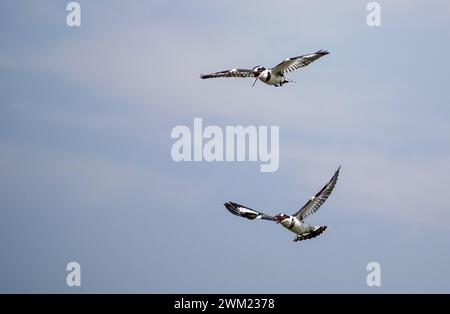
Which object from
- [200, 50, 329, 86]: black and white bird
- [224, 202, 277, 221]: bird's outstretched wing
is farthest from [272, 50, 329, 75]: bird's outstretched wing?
[224, 202, 277, 221]: bird's outstretched wing

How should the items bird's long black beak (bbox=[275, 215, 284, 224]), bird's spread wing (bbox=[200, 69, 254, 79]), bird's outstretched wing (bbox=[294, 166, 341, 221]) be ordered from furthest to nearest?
bird's spread wing (bbox=[200, 69, 254, 79]) < bird's long black beak (bbox=[275, 215, 284, 224]) < bird's outstretched wing (bbox=[294, 166, 341, 221])

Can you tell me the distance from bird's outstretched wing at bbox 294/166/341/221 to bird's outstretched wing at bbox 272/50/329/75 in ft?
32.2

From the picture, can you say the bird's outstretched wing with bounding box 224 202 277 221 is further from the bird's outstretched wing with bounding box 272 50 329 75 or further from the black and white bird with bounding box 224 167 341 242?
the bird's outstretched wing with bounding box 272 50 329 75

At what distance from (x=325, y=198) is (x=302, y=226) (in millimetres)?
2742

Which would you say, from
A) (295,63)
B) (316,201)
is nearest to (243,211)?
(316,201)

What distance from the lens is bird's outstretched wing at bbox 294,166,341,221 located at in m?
85.5

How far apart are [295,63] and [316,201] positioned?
10382mm

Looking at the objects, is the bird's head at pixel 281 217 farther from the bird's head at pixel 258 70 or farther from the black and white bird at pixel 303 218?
the bird's head at pixel 258 70

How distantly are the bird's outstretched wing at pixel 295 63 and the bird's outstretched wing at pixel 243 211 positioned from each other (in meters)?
9.51

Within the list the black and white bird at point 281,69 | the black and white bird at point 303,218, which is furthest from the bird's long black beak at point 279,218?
the black and white bird at point 281,69

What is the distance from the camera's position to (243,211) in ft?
298

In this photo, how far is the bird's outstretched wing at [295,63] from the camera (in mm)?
90875
